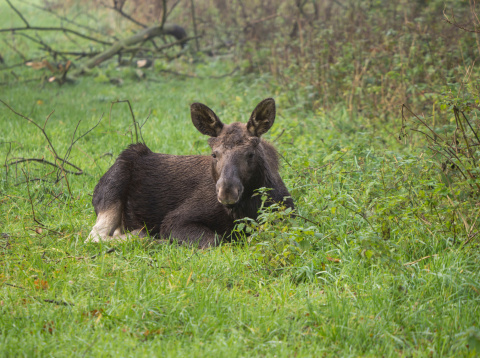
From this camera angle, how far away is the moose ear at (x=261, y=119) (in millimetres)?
5660

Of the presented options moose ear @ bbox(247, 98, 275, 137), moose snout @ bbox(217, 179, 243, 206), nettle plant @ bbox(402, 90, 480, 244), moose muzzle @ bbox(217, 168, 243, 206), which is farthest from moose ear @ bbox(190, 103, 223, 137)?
nettle plant @ bbox(402, 90, 480, 244)

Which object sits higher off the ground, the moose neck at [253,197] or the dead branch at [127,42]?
the dead branch at [127,42]

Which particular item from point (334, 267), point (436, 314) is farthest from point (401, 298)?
point (334, 267)

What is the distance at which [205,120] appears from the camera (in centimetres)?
579

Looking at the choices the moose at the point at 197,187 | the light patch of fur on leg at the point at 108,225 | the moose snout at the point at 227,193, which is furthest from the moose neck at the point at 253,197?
the light patch of fur on leg at the point at 108,225

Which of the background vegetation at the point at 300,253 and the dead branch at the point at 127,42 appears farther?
the dead branch at the point at 127,42

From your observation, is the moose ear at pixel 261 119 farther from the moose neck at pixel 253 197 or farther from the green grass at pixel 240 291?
the green grass at pixel 240 291

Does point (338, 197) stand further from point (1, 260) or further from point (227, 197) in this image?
point (1, 260)

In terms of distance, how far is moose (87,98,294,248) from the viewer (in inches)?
216

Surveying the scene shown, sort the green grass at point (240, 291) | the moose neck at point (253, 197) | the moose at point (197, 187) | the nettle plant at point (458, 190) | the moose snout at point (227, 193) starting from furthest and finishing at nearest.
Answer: the moose neck at point (253, 197)
the moose at point (197, 187)
the moose snout at point (227, 193)
the nettle plant at point (458, 190)
the green grass at point (240, 291)

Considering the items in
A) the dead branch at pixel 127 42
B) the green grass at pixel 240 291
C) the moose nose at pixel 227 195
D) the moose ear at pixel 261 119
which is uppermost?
the dead branch at pixel 127 42

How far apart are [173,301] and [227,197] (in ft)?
4.32

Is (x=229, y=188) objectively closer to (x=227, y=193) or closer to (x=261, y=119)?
(x=227, y=193)

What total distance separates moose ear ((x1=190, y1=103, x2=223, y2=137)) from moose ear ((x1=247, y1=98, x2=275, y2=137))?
1.11ft
